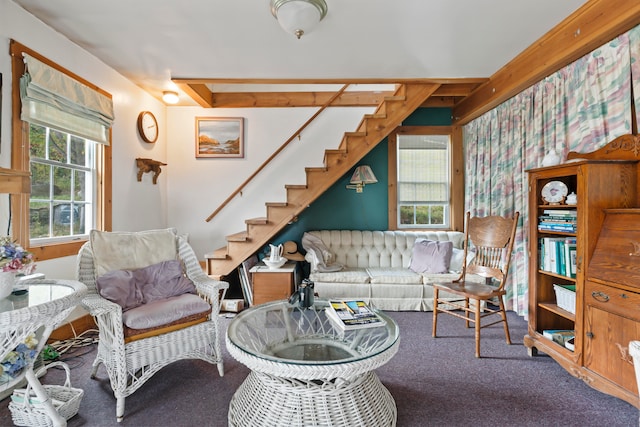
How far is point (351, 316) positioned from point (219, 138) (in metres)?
3.53

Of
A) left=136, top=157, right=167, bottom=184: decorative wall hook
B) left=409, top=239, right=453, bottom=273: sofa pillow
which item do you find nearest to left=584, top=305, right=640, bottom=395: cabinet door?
left=409, top=239, right=453, bottom=273: sofa pillow

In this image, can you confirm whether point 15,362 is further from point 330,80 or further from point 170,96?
point 330,80

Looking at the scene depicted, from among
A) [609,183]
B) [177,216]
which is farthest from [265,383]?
[177,216]

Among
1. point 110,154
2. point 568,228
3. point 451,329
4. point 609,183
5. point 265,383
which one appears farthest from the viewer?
point 110,154

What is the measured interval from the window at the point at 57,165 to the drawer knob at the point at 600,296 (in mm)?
3960

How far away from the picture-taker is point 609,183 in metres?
2.02

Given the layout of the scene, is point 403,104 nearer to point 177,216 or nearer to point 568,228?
point 568,228

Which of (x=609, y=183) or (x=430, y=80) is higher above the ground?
(x=430, y=80)

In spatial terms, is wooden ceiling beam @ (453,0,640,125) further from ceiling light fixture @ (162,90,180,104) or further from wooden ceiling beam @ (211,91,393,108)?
ceiling light fixture @ (162,90,180,104)

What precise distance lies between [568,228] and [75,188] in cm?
424

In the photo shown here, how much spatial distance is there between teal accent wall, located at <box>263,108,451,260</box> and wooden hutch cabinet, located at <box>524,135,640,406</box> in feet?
7.56

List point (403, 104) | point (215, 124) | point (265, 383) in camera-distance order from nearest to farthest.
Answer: point (265, 383), point (403, 104), point (215, 124)

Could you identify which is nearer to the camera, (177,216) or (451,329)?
(451,329)

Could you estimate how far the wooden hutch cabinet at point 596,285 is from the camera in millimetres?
1798
